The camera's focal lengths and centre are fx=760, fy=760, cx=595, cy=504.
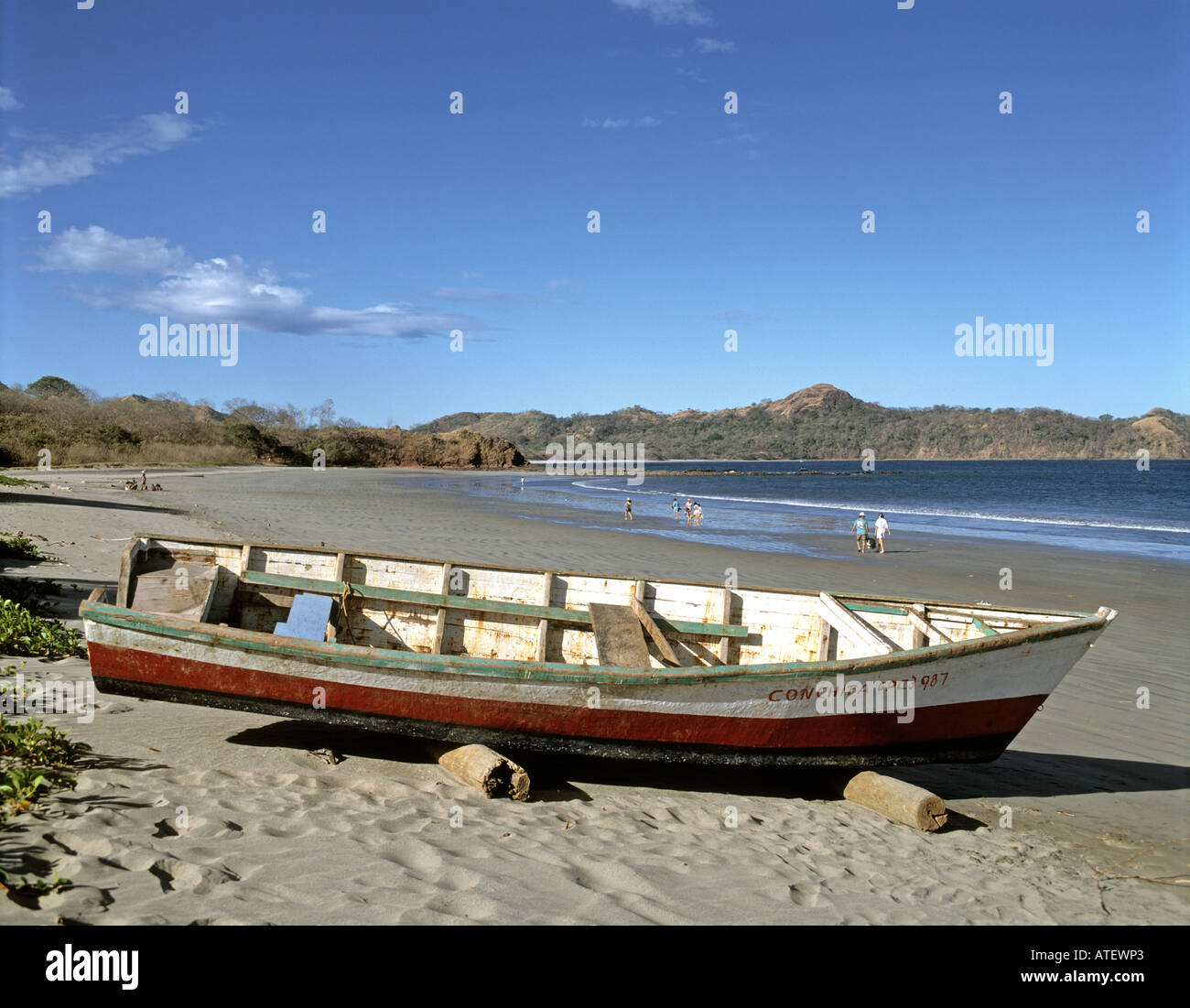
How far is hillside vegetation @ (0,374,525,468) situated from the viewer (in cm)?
4900

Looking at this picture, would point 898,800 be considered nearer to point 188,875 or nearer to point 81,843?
point 188,875

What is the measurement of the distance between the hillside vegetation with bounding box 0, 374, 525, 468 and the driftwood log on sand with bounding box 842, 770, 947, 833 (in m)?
50.6

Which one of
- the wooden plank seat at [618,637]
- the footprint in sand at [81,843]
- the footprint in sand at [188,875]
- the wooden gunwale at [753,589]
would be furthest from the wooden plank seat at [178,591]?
the wooden plank seat at [618,637]

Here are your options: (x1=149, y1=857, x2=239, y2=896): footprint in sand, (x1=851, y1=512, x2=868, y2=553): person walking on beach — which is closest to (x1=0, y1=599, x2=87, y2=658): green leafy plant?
(x1=149, y1=857, x2=239, y2=896): footprint in sand

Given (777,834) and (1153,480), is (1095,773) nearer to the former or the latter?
(777,834)

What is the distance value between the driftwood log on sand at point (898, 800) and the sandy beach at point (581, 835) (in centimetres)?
11

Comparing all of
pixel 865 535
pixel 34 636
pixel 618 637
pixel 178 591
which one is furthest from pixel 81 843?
pixel 865 535

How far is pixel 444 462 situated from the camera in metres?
99.9

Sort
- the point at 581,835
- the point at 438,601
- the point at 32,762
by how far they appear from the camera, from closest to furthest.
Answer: the point at 32,762 < the point at 581,835 < the point at 438,601

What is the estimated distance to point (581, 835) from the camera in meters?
4.79

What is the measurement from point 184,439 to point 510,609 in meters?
71.9

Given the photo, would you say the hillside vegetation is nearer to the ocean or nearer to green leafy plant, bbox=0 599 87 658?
the ocean
